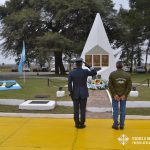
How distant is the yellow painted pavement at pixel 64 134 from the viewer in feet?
24.3

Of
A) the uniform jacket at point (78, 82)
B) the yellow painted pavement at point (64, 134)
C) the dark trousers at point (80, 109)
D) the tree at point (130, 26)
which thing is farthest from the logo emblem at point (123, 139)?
the tree at point (130, 26)

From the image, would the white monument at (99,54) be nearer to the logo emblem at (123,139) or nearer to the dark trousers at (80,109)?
the dark trousers at (80,109)

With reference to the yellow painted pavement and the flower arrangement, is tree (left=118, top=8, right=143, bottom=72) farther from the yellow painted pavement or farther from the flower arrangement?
the yellow painted pavement

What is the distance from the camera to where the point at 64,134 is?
858cm

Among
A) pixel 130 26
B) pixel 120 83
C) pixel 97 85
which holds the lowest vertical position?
pixel 97 85

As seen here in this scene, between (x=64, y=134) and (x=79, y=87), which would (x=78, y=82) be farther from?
(x=64, y=134)

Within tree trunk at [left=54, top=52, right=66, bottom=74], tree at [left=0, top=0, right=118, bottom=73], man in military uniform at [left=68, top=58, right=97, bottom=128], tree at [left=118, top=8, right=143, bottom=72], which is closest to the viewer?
man in military uniform at [left=68, top=58, right=97, bottom=128]

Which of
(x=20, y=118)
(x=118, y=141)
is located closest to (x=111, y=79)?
(x=118, y=141)

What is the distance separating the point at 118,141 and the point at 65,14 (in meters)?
33.8

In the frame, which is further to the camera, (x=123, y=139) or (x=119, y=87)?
(x=119, y=87)

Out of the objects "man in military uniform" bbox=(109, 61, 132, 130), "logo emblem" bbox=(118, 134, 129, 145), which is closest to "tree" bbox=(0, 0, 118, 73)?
"man in military uniform" bbox=(109, 61, 132, 130)

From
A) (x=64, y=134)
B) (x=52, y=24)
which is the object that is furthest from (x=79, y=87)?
(x=52, y=24)

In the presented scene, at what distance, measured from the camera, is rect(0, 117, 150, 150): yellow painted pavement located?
7.42 metres

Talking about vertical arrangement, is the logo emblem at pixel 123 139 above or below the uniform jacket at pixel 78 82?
below
